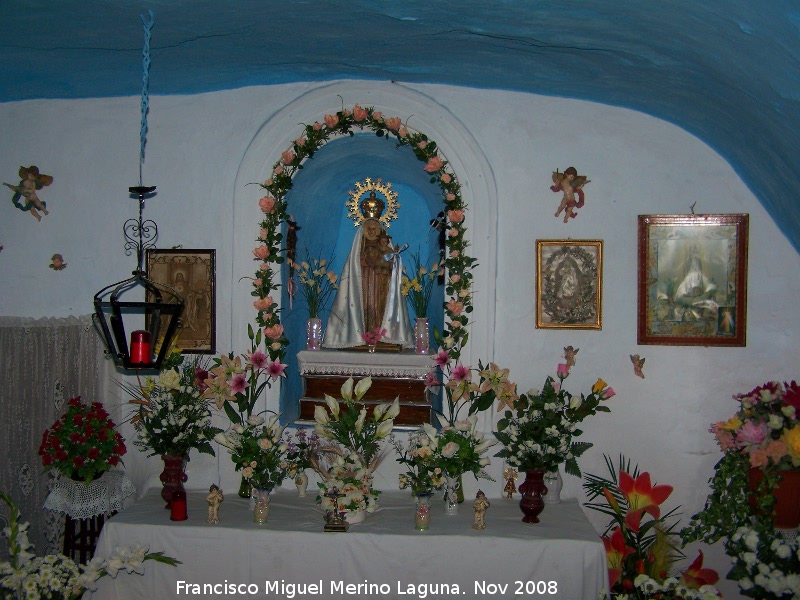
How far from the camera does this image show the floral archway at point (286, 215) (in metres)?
5.55

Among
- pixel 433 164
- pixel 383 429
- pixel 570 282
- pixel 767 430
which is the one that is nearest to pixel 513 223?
pixel 570 282

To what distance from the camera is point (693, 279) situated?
546cm

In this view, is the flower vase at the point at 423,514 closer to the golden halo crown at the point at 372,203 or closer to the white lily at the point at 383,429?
the white lily at the point at 383,429

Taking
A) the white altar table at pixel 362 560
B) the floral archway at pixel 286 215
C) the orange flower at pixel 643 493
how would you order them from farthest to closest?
the floral archway at pixel 286 215
the orange flower at pixel 643 493
the white altar table at pixel 362 560

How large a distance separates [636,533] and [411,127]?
3312 mm

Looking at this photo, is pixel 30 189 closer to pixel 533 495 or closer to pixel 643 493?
pixel 533 495

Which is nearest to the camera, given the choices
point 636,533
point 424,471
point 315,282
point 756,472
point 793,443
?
point 793,443

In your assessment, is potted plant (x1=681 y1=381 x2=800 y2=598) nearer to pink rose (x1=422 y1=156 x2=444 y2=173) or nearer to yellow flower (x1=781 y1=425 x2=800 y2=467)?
yellow flower (x1=781 y1=425 x2=800 y2=467)

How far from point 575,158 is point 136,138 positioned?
3.37m

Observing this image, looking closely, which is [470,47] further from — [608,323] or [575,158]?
[608,323]

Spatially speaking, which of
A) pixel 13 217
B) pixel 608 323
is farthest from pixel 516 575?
pixel 13 217

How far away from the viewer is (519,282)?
18.4 ft

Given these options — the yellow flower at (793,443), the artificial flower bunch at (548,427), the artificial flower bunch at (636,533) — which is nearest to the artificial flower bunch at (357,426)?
the artificial flower bunch at (548,427)

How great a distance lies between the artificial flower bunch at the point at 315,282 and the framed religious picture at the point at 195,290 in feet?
2.18
